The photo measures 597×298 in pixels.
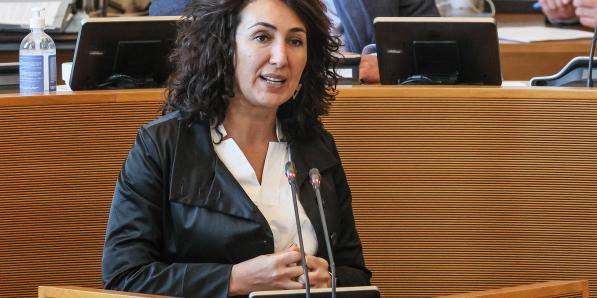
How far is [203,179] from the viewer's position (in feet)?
7.07

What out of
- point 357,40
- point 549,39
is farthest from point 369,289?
point 549,39

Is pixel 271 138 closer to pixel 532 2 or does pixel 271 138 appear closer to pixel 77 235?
pixel 77 235

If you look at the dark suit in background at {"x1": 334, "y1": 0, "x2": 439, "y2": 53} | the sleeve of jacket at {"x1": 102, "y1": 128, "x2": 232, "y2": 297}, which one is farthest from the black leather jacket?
the dark suit in background at {"x1": 334, "y1": 0, "x2": 439, "y2": 53}

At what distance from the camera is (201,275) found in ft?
6.84

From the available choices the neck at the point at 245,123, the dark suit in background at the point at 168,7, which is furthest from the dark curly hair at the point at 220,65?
the dark suit in background at the point at 168,7

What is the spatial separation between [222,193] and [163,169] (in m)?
0.13

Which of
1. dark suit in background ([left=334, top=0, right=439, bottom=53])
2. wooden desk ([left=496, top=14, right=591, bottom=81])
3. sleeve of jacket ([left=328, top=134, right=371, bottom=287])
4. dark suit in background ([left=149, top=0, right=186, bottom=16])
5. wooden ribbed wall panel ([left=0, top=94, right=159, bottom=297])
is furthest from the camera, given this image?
wooden desk ([left=496, top=14, right=591, bottom=81])

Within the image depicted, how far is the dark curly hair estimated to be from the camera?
2.18 m

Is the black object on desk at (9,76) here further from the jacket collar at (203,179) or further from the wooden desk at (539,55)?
the wooden desk at (539,55)

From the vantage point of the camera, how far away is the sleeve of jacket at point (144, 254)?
208cm

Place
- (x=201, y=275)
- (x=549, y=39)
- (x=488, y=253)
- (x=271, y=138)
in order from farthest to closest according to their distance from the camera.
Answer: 1. (x=549, y=39)
2. (x=488, y=253)
3. (x=271, y=138)
4. (x=201, y=275)

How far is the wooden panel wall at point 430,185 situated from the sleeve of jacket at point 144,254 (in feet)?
2.27

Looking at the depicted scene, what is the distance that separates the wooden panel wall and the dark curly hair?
1.82ft

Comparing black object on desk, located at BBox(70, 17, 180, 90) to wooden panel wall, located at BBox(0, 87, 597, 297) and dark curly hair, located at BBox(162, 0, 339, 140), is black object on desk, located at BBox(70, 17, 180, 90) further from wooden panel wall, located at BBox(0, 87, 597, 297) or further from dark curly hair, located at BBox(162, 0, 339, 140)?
dark curly hair, located at BBox(162, 0, 339, 140)
